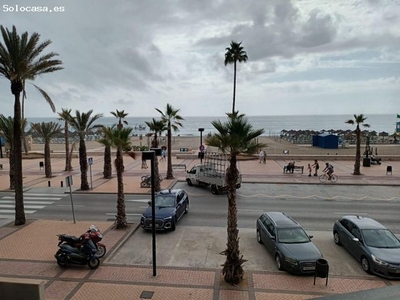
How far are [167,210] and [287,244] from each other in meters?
6.69

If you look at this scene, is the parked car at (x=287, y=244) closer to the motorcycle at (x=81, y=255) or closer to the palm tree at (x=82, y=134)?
the motorcycle at (x=81, y=255)

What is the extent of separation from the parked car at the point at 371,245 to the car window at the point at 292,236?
6.55 feet

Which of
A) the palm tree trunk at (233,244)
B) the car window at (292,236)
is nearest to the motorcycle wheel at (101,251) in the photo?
Answer: the palm tree trunk at (233,244)

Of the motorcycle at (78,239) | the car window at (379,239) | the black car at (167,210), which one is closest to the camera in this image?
the car window at (379,239)

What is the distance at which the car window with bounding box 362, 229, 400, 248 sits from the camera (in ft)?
40.1

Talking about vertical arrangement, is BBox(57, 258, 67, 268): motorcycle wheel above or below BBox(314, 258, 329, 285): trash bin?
below

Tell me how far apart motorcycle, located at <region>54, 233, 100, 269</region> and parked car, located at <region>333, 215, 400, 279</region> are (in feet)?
33.2

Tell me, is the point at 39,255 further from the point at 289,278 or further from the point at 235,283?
the point at 289,278

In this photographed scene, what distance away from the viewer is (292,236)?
12789 millimetres

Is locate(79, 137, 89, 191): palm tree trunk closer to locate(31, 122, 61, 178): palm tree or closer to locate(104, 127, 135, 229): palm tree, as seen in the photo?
locate(31, 122, 61, 178): palm tree

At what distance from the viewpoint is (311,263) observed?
37.6 ft

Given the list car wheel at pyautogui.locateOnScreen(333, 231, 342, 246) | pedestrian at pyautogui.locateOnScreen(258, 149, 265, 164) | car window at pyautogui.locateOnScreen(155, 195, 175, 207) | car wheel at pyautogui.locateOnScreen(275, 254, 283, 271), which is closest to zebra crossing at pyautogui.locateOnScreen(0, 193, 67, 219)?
car window at pyautogui.locateOnScreen(155, 195, 175, 207)

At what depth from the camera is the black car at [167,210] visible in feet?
52.6

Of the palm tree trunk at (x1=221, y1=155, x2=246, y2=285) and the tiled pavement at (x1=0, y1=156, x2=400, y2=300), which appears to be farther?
the palm tree trunk at (x1=221, y1=155, x2=246, y2=285)
